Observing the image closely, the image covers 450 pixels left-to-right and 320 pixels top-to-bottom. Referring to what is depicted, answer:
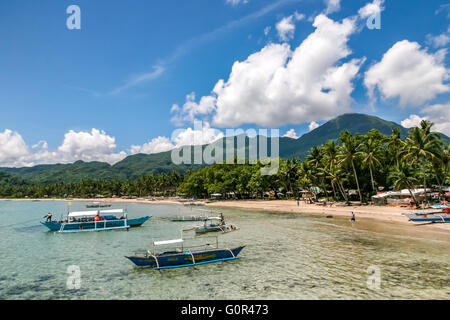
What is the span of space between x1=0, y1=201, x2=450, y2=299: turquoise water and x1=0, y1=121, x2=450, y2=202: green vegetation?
665 inches

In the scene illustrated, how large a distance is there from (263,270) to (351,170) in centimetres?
4649

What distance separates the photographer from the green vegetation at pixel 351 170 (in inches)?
1549

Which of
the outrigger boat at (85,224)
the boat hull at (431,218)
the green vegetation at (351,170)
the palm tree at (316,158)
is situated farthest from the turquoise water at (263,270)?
the palm tree at (316,158)

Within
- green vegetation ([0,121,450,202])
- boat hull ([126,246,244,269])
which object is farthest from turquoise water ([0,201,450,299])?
green vegetation ([0,121,450,202])

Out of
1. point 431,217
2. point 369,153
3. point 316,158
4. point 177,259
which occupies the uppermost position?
point 316,158

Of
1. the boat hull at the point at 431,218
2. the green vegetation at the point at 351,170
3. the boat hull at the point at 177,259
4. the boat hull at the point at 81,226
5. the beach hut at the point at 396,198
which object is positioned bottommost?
the boat hull at the point at 81,226

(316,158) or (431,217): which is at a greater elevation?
(316,158)

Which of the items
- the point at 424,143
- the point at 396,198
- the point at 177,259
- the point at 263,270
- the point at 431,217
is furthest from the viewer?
the point at 396,198

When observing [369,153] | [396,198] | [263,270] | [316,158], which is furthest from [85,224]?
[396,198]

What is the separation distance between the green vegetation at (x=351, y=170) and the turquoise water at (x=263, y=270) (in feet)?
55.4

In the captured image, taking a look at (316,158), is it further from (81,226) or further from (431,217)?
(81,226)

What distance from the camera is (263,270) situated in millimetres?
17281

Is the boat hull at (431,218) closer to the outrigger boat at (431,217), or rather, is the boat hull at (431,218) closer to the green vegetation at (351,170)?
the outrigger boat at (431,217)
